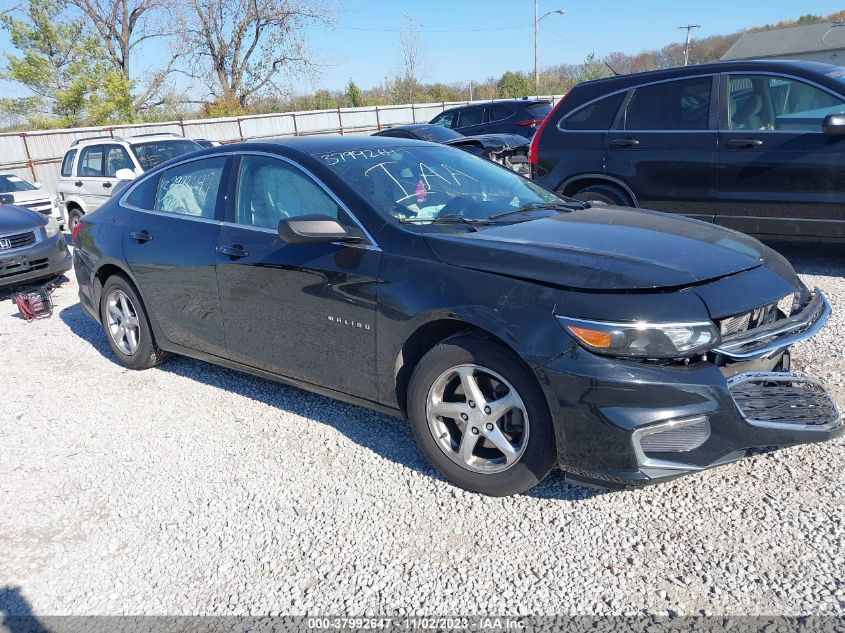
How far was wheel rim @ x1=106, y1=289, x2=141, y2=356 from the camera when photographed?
5.17 metres

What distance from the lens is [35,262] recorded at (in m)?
7.95

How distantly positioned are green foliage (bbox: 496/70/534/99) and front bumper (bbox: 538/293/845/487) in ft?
155

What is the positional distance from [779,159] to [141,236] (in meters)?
5.36

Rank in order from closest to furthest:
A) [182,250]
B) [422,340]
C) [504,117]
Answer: [422,340] → [182,250] → [504,117]

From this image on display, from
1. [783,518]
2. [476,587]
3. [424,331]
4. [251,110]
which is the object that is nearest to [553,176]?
[424,331]

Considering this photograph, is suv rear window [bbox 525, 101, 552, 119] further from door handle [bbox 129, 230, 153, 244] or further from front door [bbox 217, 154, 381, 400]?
front door [bbox 217, 154, 381, 400]

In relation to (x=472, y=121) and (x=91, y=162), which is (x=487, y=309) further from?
(x=472, y=121)

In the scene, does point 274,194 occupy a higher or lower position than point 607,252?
higher

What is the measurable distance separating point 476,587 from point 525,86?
49.8m

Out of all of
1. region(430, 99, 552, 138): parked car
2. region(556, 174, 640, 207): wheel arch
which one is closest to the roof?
region(430, 99, 552, 138): parked car

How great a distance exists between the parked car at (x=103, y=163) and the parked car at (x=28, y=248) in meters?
3.31

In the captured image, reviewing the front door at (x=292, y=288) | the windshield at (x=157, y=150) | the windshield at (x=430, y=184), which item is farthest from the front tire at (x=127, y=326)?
the windshield at (x=157, y=150)

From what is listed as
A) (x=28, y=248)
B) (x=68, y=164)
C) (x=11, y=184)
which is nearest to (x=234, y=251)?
(x=28, y=248)

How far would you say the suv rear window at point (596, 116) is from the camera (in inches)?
280
